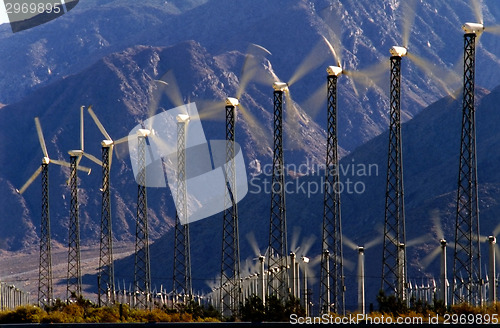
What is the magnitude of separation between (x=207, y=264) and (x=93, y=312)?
13550 centimetres

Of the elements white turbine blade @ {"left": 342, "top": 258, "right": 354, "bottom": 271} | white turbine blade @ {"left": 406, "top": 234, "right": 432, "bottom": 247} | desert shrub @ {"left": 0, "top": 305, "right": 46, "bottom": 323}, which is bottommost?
desert shrub @ {"left": 0, "top": 305, "right": 46, "bottom": 323}

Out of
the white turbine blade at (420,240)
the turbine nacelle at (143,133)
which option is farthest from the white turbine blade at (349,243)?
the turbine nacelle at (143,133)

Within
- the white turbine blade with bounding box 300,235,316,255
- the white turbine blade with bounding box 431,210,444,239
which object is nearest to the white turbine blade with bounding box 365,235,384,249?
the white turbine blade with bounding box 431,210,444,239

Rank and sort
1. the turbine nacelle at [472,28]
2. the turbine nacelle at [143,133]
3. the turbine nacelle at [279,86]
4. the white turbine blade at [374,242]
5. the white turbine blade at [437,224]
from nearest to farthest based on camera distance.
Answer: the turbine nacelle at [472,28]
the turbine nacelle at [279,86]
the turbine nacelle at [143,133]
the white turbine blade at [437,224]
the white turbine blade at [374,242]

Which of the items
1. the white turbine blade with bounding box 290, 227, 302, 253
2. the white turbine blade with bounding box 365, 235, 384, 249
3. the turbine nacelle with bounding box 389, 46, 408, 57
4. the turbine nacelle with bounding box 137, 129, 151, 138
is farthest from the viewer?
the white turbine blade with bounding box 290, 227, 302, 253

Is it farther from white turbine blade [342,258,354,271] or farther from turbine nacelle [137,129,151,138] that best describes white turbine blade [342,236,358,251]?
turbine nacelle [137,129,151,138]

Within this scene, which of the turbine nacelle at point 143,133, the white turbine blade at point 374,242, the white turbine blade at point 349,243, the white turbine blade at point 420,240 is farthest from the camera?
the white turbine blade at point 349,243

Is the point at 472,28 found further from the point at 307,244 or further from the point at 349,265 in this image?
the point at 307,244

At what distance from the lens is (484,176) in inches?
7156

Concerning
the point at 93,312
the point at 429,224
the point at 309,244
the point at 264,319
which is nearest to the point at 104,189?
the point at 93,312

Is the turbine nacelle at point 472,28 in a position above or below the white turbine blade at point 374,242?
above

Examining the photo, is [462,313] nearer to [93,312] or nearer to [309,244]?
[93,312]

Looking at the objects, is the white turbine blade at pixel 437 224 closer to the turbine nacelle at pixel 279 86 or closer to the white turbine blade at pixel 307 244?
the white turbine blade at pixel 307 244

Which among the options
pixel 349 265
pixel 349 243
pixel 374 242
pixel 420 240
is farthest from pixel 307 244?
pixel 420 240
